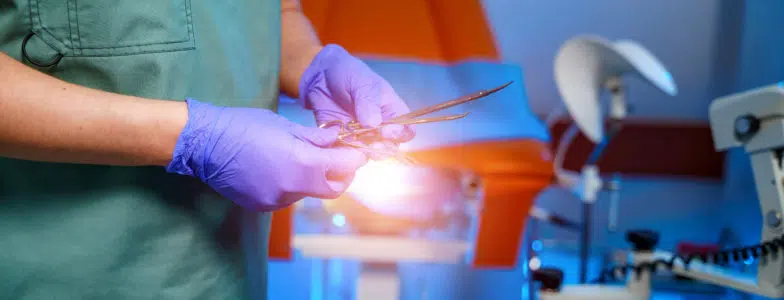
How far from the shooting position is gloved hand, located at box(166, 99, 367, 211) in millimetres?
567

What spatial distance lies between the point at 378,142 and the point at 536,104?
96.8 inches

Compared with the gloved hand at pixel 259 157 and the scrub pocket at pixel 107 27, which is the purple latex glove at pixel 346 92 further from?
the scrub pocket at pixel 107 27

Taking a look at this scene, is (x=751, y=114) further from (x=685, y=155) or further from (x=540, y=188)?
(x=685, y=155)

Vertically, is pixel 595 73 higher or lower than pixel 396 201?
higher

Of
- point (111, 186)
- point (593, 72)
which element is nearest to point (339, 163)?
point (111, 186)

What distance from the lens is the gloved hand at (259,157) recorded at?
22.3 inches

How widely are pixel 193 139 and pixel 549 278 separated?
103 cm

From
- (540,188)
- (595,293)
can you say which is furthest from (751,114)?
(595,293)

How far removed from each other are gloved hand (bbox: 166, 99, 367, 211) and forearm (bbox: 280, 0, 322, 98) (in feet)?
0.76

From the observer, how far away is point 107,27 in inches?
24.2

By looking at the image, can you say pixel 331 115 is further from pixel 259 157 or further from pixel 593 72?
pixel 593 72

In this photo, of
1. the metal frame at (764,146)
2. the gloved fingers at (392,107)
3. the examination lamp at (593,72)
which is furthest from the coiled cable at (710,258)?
the gloved fingers at (392,107)

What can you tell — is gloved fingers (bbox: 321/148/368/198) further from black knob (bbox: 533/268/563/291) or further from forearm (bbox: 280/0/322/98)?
black knob (bbox: 533/268/563/291)

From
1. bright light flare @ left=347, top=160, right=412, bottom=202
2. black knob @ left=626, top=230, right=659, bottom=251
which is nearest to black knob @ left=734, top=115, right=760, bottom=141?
black knob @ left=626, top=230, right=659, bottom=251
